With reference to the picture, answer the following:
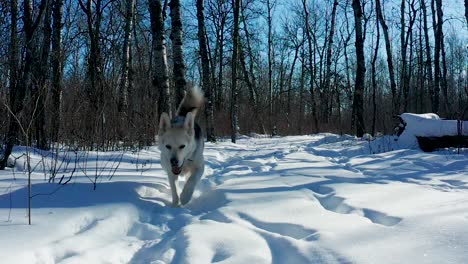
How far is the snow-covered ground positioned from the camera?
1.95 m

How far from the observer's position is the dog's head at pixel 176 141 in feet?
12.9

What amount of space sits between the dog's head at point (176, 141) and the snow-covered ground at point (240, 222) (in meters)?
0.41

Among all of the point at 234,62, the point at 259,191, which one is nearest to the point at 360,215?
the point at 259,191

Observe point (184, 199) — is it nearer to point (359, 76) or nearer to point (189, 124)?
point (189, 124)

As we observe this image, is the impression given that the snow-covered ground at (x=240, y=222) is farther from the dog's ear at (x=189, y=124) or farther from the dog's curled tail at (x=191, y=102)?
the dog's curled tail at (x=191, y=102)

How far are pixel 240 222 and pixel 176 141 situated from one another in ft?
5.62

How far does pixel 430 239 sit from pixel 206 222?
146 cm

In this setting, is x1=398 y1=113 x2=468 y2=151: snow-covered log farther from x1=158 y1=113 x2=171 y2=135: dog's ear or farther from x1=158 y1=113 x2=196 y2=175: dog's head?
x1=158 y1=113 x2=171 y2=135: dog's ear

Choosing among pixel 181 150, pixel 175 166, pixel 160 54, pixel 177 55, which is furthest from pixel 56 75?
pixel 177 55

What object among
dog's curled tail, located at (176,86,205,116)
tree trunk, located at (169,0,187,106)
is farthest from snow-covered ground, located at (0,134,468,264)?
tree trunk, located at (169,0,187,106)

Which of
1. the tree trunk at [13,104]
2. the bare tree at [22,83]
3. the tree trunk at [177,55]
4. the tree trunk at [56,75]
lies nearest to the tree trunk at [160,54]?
the tree trunk at [177,55]

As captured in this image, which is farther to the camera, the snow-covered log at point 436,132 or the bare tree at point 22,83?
the snow-covered log at point 436,132

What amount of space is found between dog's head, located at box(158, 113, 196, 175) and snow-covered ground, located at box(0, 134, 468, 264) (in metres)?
0.41

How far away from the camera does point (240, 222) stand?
8.77 feet
